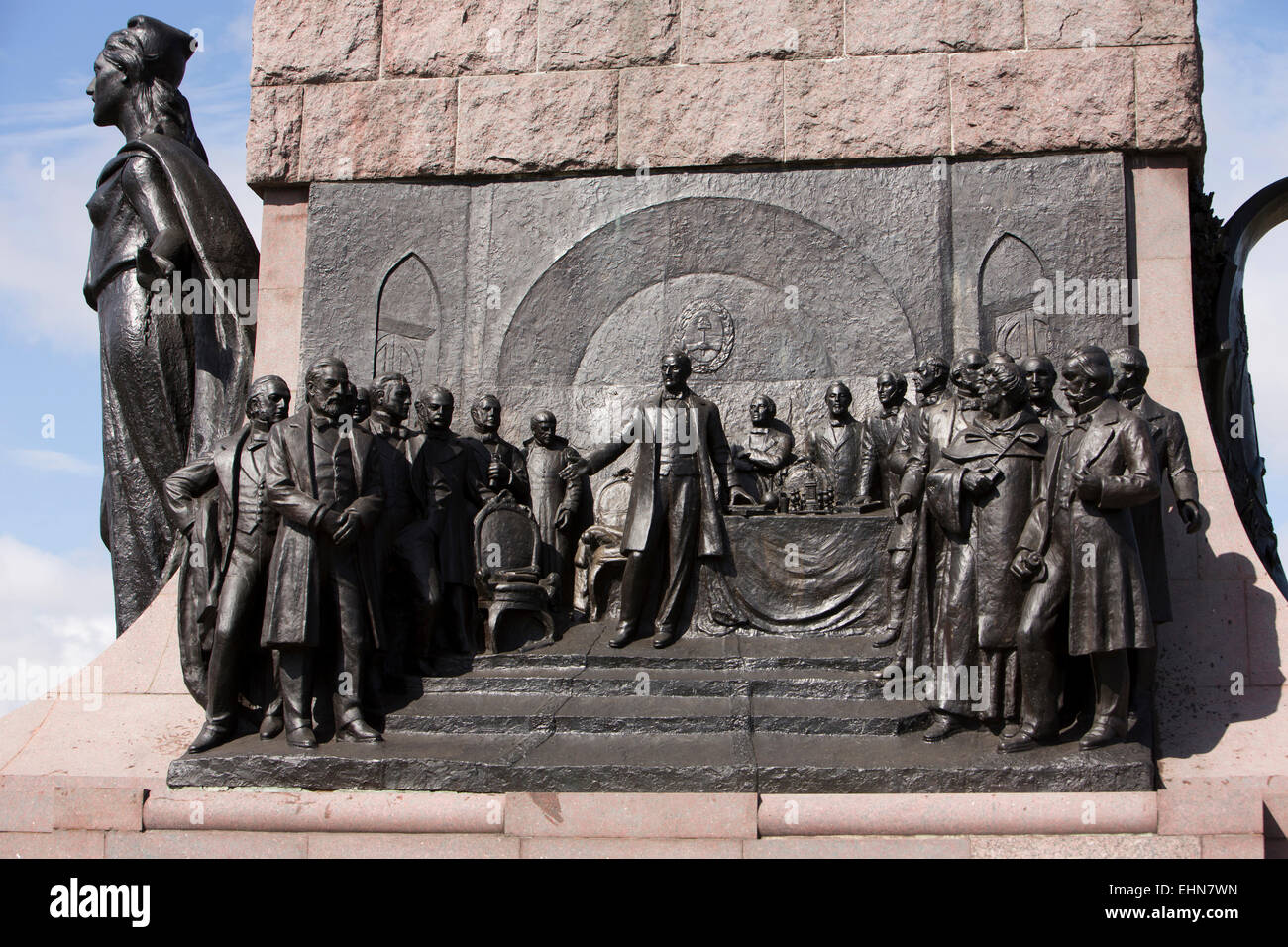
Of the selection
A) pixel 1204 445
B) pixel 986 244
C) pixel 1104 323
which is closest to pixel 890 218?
pixel 986 244

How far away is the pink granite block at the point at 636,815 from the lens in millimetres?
7938

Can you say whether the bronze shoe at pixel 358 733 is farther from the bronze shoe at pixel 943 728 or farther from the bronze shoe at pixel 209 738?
the bronze shoe at pixel 943 728

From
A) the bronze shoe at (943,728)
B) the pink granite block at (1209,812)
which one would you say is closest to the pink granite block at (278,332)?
the bronze shoe at (943,728)

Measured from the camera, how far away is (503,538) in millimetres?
10117

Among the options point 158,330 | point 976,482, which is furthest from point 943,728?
point 158,330

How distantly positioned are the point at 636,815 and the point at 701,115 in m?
5.70

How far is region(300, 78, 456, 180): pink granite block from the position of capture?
38.1 ft

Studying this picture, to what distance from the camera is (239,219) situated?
1192 centimetres

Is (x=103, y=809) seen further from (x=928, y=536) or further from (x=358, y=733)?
(x=928, y=536)

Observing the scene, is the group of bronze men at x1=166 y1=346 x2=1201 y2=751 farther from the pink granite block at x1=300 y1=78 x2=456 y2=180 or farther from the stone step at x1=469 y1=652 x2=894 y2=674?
the pink granite block at x1=300 y1=78 x2=456 y2=180

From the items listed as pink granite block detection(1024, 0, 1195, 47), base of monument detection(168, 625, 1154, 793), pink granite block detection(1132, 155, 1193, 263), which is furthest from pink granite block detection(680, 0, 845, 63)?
base of monument detection(168, 625, 1154, 793)

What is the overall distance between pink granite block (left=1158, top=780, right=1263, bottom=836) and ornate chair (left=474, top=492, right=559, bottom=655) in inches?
156

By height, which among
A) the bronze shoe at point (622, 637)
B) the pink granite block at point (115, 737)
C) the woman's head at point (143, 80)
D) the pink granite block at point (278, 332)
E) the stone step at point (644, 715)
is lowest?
the pink granite block at point (115, 737)

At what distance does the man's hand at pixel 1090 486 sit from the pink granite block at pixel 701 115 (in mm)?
4042
